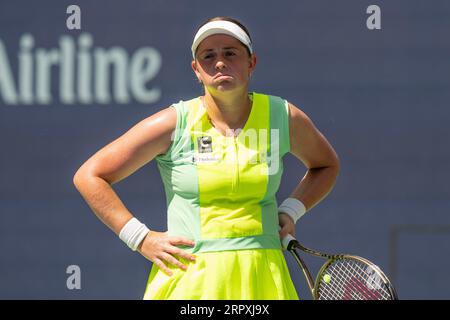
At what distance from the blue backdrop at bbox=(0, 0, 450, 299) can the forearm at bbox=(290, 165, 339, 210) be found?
4.58 ft

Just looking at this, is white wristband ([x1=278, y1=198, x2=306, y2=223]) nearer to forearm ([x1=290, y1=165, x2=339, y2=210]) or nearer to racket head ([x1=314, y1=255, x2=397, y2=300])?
forearm ([x1=290, y1=165, x2=339, y2=210])

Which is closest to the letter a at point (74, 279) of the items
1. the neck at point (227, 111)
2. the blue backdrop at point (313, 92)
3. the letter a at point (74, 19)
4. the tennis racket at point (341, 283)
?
the blue backdrop at point (313, 92)

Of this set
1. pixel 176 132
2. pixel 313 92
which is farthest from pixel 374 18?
pixel 176 132

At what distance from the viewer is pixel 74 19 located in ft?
15.0

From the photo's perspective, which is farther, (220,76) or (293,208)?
(293,208)

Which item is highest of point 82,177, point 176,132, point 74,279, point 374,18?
point 374,18

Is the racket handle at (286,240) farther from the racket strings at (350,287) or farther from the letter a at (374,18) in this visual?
the letter a at (374,18)

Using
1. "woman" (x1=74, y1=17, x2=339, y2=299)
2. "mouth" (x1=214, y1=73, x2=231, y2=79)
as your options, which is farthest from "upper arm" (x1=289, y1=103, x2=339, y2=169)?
"mouth" (x1=214, y1=73, x2=231, y2=79)

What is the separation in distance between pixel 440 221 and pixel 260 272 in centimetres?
199

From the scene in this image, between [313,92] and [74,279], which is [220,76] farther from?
[74,279]

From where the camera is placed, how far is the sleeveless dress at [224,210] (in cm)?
272

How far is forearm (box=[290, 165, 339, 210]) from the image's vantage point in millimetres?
3109

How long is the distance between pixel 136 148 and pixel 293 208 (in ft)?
1.75
